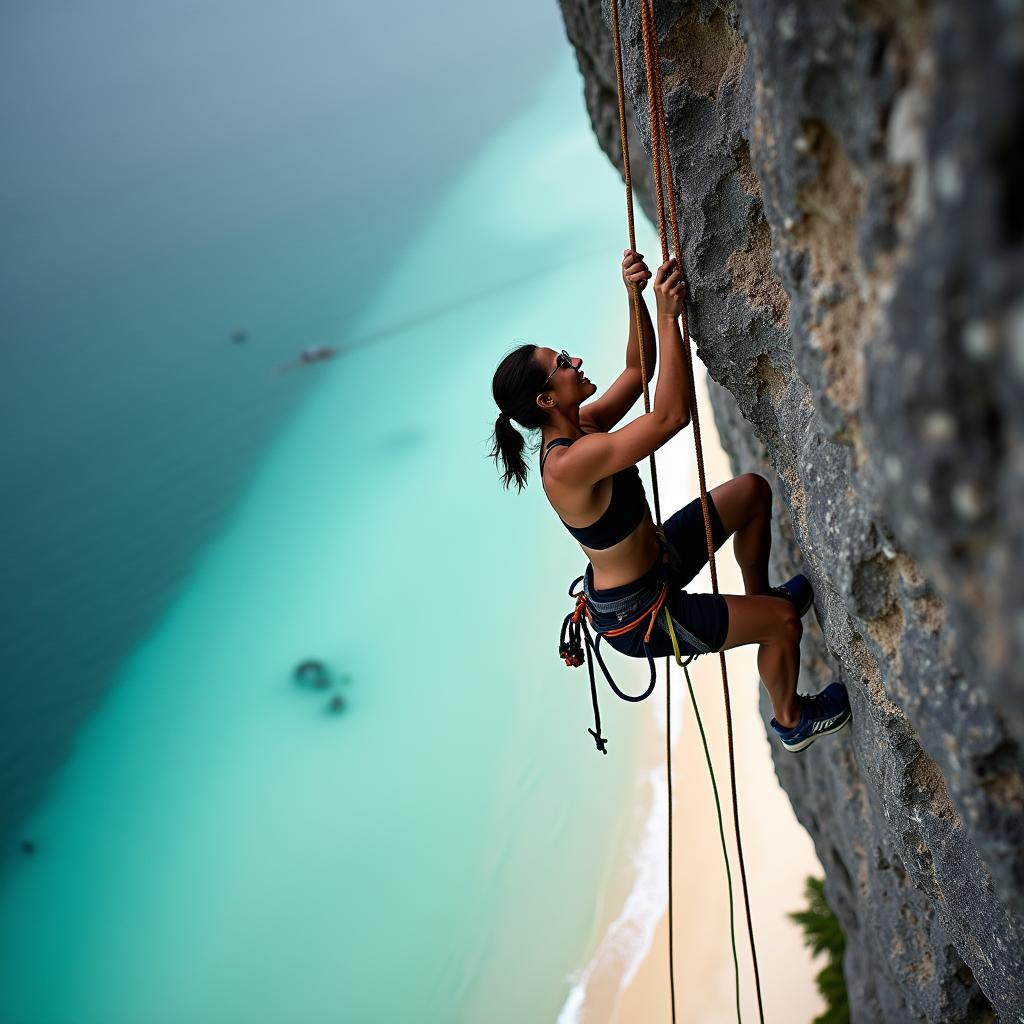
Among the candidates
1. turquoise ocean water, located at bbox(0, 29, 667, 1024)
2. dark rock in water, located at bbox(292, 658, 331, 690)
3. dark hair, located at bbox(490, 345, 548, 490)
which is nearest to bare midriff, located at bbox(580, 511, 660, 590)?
dark hair, located at bbox(490, 345, 548, 490)

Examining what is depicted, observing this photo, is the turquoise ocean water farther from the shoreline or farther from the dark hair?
the dark hair

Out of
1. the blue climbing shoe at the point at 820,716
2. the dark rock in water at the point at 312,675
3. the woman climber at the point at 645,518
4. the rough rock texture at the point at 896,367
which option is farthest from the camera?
the dark rock in water at the point at 312,675

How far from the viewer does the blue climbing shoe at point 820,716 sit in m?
2.91

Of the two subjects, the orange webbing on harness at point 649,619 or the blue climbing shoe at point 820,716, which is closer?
the orange webbing on harness at point 649,619

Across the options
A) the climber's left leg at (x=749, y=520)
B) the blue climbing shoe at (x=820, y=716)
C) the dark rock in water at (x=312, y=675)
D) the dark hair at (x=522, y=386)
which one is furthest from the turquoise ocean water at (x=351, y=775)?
the dark hair at (x=522, y=386)

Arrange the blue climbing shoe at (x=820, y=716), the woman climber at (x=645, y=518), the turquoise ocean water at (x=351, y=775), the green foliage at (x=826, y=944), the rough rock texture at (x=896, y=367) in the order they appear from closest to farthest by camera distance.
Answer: the rough rock texture at (x=896, y=367) < the woman climber at (x=645, y=518) < the blue climbing shoe at (x=820, y=716) < the green foliage at (x=826, y=944) < the turquoise ocean water at (x=351, y=775)

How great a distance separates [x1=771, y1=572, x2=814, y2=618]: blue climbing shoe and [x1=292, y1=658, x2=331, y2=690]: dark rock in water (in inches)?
288

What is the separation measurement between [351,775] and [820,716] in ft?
21.3

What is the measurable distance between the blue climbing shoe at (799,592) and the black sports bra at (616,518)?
0.63 metres

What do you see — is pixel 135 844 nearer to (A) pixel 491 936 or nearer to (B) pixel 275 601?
(B) pixel 275 601

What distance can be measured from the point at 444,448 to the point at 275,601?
10.1ft

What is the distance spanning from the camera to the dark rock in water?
9.66m

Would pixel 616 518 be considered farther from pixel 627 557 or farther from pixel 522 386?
pixel 522 386

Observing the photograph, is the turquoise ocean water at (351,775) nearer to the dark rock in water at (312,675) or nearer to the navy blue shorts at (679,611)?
the dark rock in water at (312,675)
